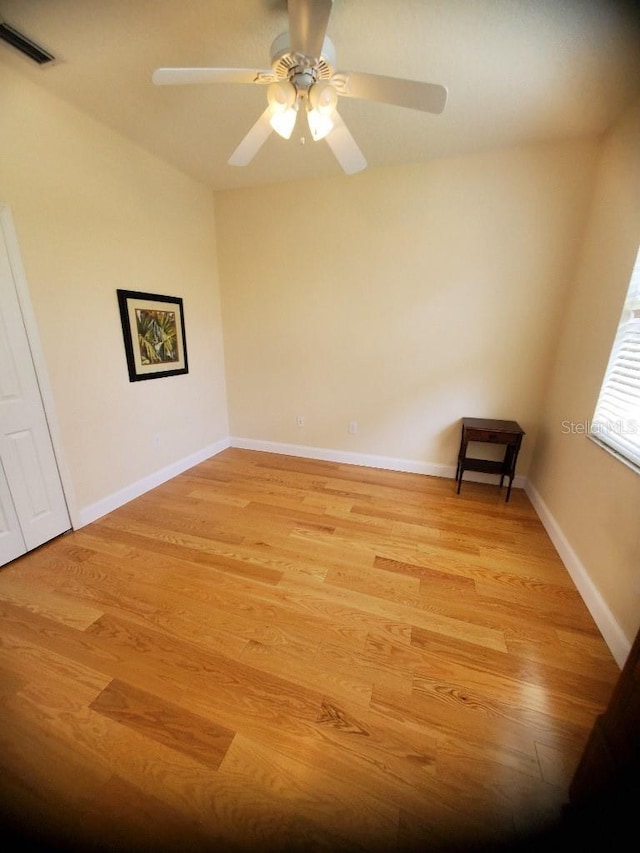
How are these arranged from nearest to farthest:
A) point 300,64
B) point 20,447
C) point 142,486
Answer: point 300,64
point 20,447
point 142,486

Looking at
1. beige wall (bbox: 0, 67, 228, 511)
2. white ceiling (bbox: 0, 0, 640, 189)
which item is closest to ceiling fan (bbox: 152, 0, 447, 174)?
white ceiling (bbox: 0, 0, 640, 189)

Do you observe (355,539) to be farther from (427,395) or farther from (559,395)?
(559,395)

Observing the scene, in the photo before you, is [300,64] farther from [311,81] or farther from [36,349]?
[36,349]

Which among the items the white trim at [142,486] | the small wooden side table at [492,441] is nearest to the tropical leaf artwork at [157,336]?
the white trim at [142,486]

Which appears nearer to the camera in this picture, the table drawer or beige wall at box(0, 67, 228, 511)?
beige wall at box(0, 67, 228, 511)

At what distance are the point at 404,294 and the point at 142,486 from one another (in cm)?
286

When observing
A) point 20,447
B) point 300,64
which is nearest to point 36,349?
point 20,447

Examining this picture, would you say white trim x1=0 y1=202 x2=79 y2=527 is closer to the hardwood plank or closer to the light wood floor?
the light wood floor

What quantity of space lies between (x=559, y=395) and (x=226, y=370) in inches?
124

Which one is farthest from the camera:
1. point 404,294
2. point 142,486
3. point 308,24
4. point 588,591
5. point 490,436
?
point 404,294

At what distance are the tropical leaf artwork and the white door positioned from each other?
77 centimetres

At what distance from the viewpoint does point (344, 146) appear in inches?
58.2

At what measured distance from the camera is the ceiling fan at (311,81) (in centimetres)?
111

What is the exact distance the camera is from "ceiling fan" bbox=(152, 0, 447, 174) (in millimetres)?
1108
